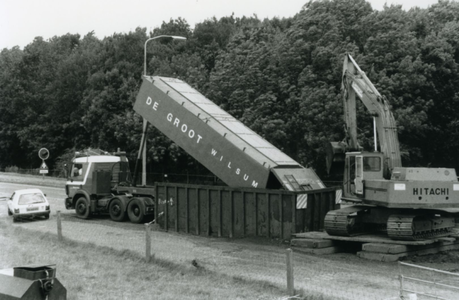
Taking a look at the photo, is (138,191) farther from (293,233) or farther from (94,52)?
(94,52)

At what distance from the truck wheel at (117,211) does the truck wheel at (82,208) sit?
3.77ft

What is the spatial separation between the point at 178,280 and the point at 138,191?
35.6ft

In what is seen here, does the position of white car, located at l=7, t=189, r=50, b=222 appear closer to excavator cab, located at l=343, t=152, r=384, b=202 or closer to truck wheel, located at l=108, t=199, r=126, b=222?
truck wheel, located at l=108, t=199, r=126, b=222

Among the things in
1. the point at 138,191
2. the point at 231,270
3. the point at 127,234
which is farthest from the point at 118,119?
the point at 231,270

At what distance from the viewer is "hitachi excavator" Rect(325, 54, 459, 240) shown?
15.2 metres

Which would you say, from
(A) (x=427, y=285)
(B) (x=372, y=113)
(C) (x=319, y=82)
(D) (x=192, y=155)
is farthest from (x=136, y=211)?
(C) (x=319, y=82)

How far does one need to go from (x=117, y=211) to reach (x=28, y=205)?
3.78 meters

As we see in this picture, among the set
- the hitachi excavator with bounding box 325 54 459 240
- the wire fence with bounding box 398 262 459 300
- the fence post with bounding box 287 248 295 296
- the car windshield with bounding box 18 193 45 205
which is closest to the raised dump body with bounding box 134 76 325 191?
the hitachi excavator with bounding box 325 54 459 240

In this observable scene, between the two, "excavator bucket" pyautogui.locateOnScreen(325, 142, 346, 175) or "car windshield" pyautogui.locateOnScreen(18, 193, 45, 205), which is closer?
"excavator bucket" pyautogui.locateOnScreen(325, 142, 346, 175)

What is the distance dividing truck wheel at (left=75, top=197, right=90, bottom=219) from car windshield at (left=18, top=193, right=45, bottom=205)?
4.90 ft

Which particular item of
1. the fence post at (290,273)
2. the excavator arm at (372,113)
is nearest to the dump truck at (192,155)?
the excavator arm at (372,113)

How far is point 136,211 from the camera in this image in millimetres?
22750

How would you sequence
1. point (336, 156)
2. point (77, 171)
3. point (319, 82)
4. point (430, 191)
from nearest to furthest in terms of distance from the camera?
point (430, 191) < point (336, 156) < point (77, 171) < point (319, 82)

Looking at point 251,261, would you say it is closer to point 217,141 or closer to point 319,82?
point 217,141
